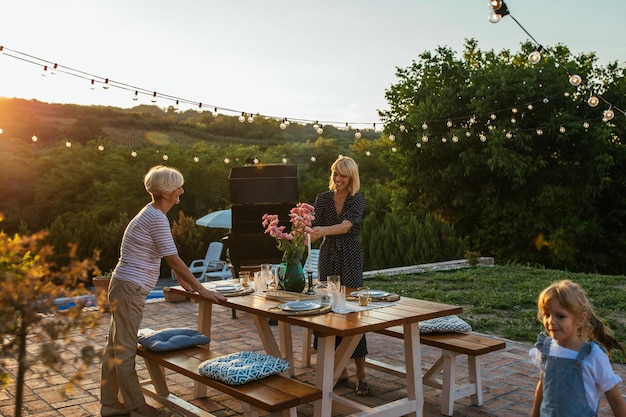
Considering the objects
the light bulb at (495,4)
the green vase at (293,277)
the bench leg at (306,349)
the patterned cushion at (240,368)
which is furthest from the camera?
the light bulb at (495,4)

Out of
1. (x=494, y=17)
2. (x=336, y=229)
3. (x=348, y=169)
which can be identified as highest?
(x=494, y=17)

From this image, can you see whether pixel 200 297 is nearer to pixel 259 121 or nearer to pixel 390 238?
pixel 390 238

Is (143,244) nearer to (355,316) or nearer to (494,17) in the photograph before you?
(355,316)

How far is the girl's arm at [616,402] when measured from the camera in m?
2.17

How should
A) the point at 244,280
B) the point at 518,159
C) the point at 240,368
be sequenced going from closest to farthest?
the point at 240,368
the point at 244,280
the point at 518,159

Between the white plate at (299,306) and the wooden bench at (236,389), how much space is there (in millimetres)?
381

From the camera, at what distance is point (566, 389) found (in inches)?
90.0

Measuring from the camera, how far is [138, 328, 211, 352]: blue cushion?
3576mm

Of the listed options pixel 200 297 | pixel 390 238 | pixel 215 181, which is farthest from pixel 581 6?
pixel 215 181

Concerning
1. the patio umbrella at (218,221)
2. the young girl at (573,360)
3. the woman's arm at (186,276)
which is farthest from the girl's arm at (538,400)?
the patio umbrella at (218,221)

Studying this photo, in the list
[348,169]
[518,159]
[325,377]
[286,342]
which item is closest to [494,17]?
[348,169]

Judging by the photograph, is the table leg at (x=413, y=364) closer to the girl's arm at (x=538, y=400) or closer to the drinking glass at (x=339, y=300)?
the drinking glass at (x=339, y=300)

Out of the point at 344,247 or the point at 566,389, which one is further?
the point at 344,247

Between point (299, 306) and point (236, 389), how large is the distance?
62 cm
